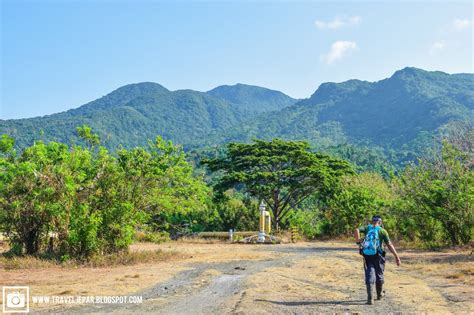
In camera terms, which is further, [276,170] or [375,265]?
[276,170]

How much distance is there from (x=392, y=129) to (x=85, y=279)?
609 feet

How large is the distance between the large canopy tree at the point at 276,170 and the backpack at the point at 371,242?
83.8 ft

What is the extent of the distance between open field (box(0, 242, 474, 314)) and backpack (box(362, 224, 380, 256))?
983mm

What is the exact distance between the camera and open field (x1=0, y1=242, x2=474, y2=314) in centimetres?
906

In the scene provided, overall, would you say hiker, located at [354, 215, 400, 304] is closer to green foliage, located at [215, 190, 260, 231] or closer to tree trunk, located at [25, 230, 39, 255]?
tree trunk, located at [25, 230, 39, 255]

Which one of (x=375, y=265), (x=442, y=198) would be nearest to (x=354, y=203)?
(x=442, y=198)

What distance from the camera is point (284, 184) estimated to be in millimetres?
36812

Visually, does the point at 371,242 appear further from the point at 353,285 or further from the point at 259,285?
the point at 259,285

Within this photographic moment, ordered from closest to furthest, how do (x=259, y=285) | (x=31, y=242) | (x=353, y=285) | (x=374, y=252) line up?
(x=374, y=252)
(x=259, y=285)
(x=353, y=285)
(x=31, y=242)

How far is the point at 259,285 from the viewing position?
11523 millimetres

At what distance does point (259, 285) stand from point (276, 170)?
27.3 m

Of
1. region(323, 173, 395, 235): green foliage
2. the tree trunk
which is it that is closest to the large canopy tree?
region(323, 173, 395, 235): green foliage

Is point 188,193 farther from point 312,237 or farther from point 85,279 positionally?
point 312,237

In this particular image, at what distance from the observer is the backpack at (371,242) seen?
988 centimetres
